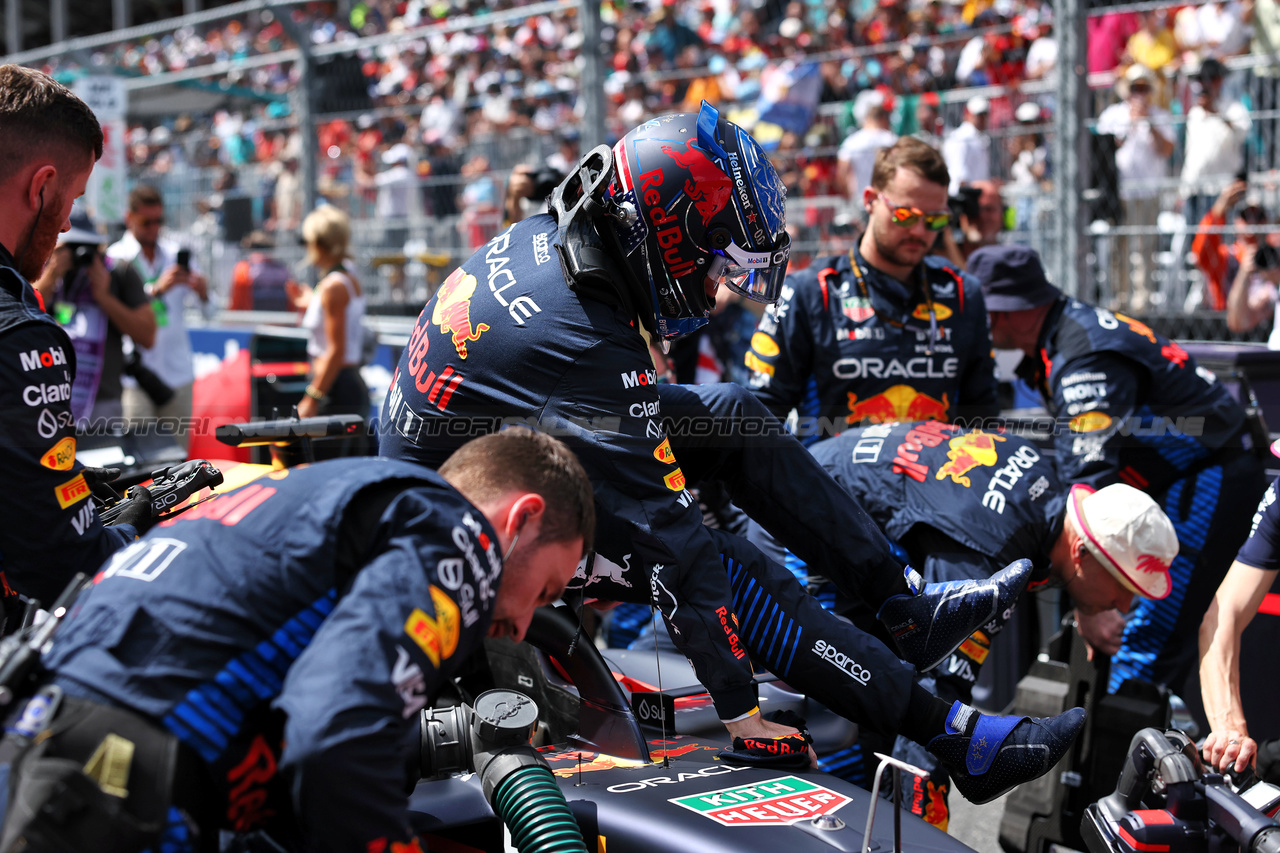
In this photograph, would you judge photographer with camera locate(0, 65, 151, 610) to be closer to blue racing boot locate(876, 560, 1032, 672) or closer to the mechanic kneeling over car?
the mechanic kneeling over car

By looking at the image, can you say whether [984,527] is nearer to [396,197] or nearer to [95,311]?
[95,311]

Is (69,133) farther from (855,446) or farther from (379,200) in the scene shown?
(379,200)

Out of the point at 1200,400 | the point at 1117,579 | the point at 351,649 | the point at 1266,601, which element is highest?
the point at 351,649

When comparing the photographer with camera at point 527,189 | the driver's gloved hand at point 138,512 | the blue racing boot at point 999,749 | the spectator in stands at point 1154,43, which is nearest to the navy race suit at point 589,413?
the blue racing boot at point 999,749

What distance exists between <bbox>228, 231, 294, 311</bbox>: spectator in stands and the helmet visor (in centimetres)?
879

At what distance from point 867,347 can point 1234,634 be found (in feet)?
5.35

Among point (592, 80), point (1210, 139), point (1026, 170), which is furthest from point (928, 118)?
point (592, 80)

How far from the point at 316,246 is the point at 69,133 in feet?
13.2

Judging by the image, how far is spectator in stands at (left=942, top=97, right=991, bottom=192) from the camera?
23.5ft

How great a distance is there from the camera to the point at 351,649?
58.2 inches

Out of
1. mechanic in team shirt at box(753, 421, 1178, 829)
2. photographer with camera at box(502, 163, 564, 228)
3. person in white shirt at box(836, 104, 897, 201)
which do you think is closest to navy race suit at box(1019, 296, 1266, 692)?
mechanic in team shirt at box(753, 421, 1178, 829)

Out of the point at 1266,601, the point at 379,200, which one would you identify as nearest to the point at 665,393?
the point at 1266,601

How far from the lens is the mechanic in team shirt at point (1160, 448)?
3982 millimetres

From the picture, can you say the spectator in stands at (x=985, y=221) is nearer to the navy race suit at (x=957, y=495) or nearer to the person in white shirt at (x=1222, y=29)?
the person in white shirt at (x=1222, y=29)
